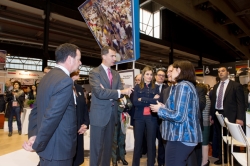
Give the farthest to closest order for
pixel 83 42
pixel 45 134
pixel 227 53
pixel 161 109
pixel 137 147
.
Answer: pixel 227 53
pixel 83 42
pixel 137 147
pixel 161 109
pixel 45 134

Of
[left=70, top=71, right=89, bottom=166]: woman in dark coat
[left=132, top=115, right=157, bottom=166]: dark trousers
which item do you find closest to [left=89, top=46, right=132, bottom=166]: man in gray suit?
[left=70, top=71, right=89, bottom=166]: woman in dark coat

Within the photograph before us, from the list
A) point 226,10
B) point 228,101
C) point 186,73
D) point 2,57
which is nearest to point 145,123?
point 186,73

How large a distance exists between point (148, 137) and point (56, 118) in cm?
174

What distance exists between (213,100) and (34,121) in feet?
10.5

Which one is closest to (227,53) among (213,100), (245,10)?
(245,10)

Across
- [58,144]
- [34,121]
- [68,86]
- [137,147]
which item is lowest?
[137,147]

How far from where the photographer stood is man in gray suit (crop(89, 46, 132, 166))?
7.16 ft

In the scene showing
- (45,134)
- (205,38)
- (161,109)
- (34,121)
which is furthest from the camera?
(205,38)

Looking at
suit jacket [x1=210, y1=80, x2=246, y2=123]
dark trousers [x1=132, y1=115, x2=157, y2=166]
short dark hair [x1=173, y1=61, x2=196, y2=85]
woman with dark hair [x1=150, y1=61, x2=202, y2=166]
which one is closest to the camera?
woman with dark hair [x1=150, y1=61, x2=202, y2=166]

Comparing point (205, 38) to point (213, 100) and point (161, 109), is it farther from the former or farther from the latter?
point (161, 109)

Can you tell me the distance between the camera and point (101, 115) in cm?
221

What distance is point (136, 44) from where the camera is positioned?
2.81m

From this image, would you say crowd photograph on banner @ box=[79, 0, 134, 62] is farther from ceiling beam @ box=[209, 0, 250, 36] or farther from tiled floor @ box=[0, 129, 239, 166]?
ceiling beam @ box=[209, 0, 250, 36]

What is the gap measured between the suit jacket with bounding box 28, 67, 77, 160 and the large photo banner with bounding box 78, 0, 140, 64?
160 cm
